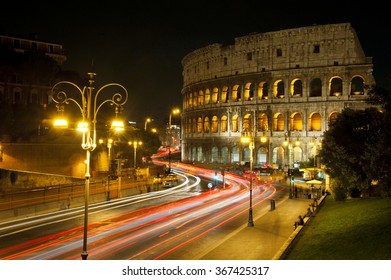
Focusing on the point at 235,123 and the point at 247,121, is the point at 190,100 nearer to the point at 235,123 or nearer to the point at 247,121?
the point at 235,123

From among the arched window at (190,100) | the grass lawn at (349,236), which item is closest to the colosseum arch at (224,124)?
the arched window at (190,100)

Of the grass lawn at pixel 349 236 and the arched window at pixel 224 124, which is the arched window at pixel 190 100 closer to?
the arched window at pixel 224 124

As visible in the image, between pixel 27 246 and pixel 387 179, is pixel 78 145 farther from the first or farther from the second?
pixel 387 179

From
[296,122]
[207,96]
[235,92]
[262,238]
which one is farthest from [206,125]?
[262,238]

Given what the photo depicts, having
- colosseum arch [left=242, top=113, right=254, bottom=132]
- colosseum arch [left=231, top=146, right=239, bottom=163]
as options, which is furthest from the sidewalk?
colosseum arch [left=231, top=146, right=239, bottom=163]

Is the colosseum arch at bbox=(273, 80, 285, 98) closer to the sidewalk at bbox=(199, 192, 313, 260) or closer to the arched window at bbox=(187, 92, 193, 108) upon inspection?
the arched window at bbox=(187, 92, 193, 108)
